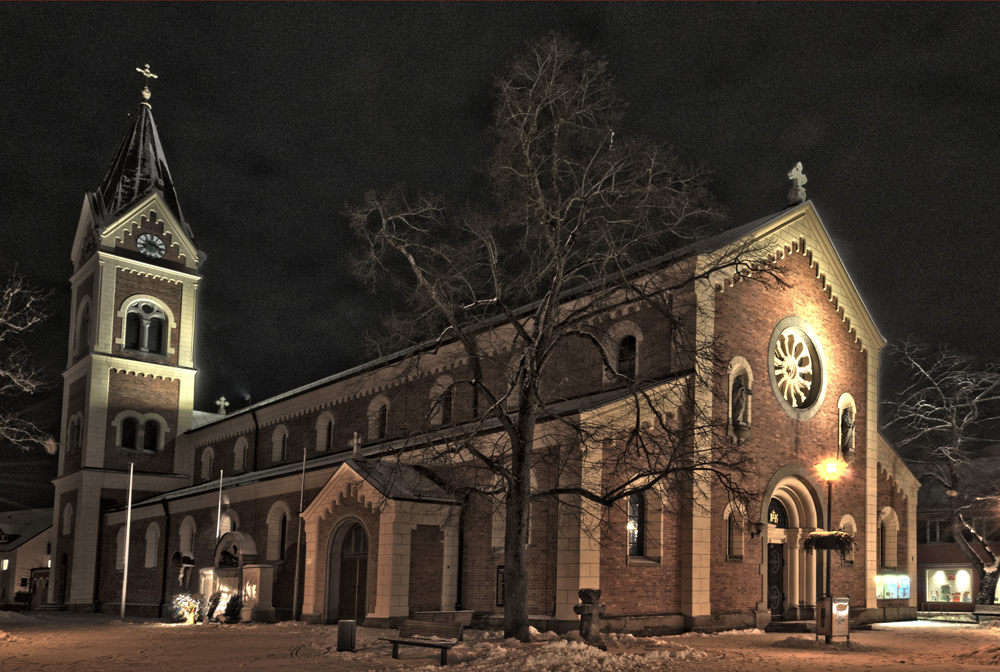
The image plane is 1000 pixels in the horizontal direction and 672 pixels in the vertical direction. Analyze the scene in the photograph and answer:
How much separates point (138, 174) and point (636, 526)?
39.8m

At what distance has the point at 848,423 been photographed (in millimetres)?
31438

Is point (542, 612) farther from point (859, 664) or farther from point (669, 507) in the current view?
point (859, 664)

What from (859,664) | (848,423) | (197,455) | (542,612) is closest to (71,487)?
(197,455)

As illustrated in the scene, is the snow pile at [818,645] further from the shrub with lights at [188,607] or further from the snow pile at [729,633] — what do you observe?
the shrub with lights at [188,607]

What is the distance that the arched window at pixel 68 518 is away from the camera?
48969 mm

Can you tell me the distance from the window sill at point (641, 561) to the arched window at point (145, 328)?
1397 inches

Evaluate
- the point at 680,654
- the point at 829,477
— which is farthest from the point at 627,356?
the point at 680,654

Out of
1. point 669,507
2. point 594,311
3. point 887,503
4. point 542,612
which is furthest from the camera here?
point 887,503

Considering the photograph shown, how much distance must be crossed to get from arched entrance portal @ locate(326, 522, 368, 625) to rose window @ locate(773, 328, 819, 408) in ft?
45.9

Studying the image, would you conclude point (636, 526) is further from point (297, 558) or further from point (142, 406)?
point (142, 406)

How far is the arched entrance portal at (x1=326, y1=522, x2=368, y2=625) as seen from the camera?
92.2ft

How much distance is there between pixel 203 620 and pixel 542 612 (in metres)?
15.3

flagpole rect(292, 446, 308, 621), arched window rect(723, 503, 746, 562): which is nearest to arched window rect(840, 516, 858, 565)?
arched window rect(723, 503, 746, 562)

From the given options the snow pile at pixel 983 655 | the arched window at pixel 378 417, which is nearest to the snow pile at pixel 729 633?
the snow pile at pixel 983 655
